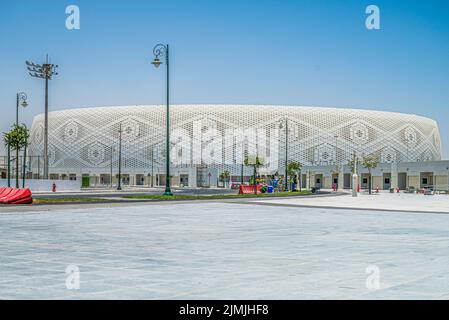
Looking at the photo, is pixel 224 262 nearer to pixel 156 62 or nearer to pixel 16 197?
pixel 16 197

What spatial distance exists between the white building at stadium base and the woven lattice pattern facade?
249mm

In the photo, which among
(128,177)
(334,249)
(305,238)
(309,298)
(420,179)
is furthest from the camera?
(128,177)

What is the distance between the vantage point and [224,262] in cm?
823

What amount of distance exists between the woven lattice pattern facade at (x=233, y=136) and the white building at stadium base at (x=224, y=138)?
249 millimetres

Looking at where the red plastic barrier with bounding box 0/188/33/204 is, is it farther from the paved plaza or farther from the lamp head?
the lamp head

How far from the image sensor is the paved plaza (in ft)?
19.6

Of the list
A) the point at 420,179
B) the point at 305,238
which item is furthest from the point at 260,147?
the point at 305,238

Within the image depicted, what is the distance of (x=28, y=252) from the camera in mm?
9242

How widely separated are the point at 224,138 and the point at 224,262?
13408 centimetres

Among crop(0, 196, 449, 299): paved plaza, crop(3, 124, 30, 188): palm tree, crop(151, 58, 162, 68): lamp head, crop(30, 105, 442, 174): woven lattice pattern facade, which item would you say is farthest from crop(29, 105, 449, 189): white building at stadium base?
crop(0, 196, 449, 299): paved plaza

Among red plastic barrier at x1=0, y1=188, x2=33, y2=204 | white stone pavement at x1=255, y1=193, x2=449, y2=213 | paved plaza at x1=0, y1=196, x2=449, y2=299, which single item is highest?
red plastic barrier at x1=0, y1=188, x2=33, y2=204
